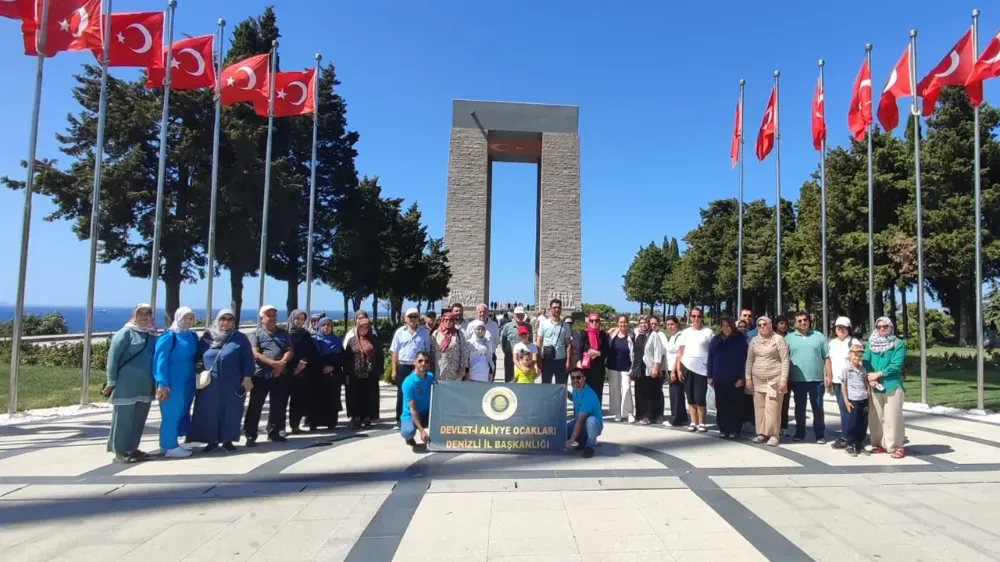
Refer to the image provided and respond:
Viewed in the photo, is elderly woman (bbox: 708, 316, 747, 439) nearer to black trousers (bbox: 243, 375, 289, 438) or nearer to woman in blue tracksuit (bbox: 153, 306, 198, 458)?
black trousers (bbox: 243, 375, 289, 438)

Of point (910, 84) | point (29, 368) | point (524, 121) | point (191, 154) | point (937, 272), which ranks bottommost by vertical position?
point (29, 368)

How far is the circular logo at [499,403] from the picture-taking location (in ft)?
20.7

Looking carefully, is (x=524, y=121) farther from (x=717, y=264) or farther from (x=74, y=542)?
(x=74, y=542)

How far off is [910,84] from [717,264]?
41.4 m

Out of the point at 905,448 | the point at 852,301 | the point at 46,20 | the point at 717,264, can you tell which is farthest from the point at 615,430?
the point at 717,264

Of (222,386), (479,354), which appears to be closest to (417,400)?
(479,354)

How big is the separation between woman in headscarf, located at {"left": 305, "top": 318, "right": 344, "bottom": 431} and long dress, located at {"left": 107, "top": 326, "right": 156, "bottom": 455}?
77.8 inches

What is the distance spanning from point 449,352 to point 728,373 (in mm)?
3373

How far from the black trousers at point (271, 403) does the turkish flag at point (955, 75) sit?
11.1m

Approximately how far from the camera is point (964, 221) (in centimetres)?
2367

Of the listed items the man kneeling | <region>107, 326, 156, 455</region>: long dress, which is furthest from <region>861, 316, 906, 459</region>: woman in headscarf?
<region>107, 326, 156, 455</region>: long dress

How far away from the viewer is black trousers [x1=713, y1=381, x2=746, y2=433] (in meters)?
7.43

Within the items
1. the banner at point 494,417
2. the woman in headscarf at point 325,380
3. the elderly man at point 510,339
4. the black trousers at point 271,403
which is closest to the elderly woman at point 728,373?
the banner at point 494,417

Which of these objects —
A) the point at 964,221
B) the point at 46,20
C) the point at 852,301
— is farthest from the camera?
the point at 852,301
